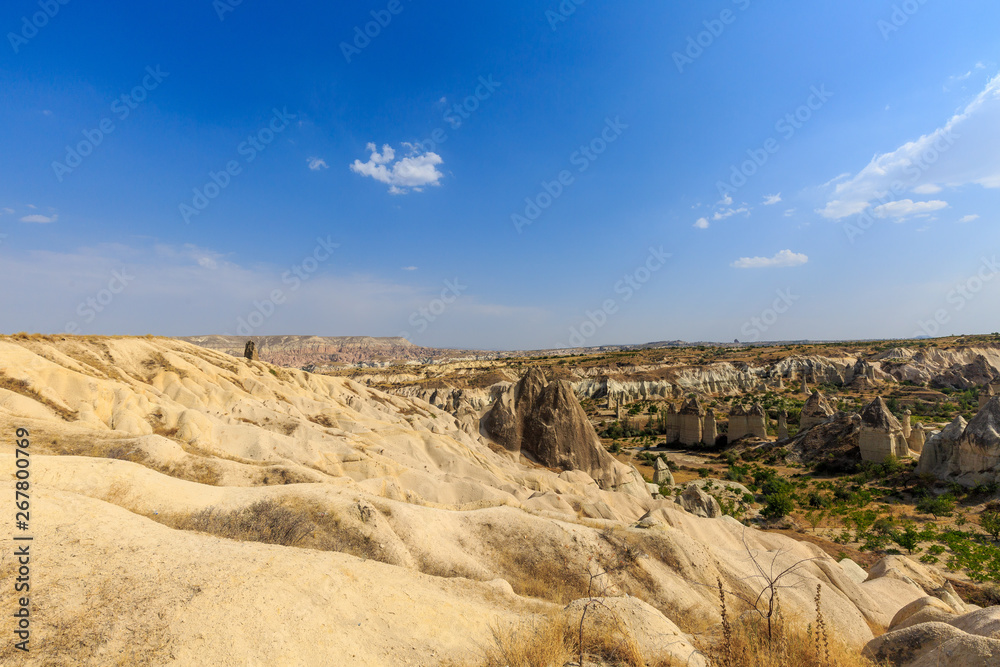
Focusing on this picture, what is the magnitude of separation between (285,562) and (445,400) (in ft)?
181

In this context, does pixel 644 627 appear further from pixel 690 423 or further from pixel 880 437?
pixel 690 423

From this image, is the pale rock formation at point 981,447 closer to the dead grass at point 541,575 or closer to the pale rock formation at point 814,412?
the pale rock formation at point 814,412

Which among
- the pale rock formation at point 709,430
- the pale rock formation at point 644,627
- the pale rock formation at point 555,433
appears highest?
the pale rock formation at point 644,627

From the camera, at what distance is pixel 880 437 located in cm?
3381

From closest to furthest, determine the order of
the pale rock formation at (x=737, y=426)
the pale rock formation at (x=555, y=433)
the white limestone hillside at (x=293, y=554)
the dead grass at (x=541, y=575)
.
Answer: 1. the white limestone hillside at (x=293, y=554)
2. the dead grass at (x=541, y=575)
3. the pale rock formation at (x=555, y=433)
4. the pale rock formation at (x=737, y=426)

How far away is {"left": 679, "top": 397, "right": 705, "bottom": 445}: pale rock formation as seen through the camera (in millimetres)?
49312

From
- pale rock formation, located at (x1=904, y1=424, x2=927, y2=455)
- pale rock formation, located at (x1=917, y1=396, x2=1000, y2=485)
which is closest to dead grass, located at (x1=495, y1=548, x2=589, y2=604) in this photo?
pale rock formation, located at (x1=917, y1=396, x2=1000, y2=485)

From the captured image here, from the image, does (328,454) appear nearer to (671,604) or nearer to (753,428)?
(671,604)

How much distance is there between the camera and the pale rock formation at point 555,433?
2722 cm

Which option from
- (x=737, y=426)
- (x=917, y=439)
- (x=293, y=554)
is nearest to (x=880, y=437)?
(x=917, y=439)

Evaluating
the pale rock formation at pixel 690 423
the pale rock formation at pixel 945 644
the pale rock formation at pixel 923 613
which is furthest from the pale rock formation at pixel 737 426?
the pale rock formation at pixel 945 644

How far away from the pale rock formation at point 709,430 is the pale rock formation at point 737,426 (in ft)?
4.97

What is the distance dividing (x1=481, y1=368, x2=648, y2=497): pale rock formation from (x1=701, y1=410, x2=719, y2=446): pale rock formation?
25.5 meters

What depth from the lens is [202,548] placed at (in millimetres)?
6965
